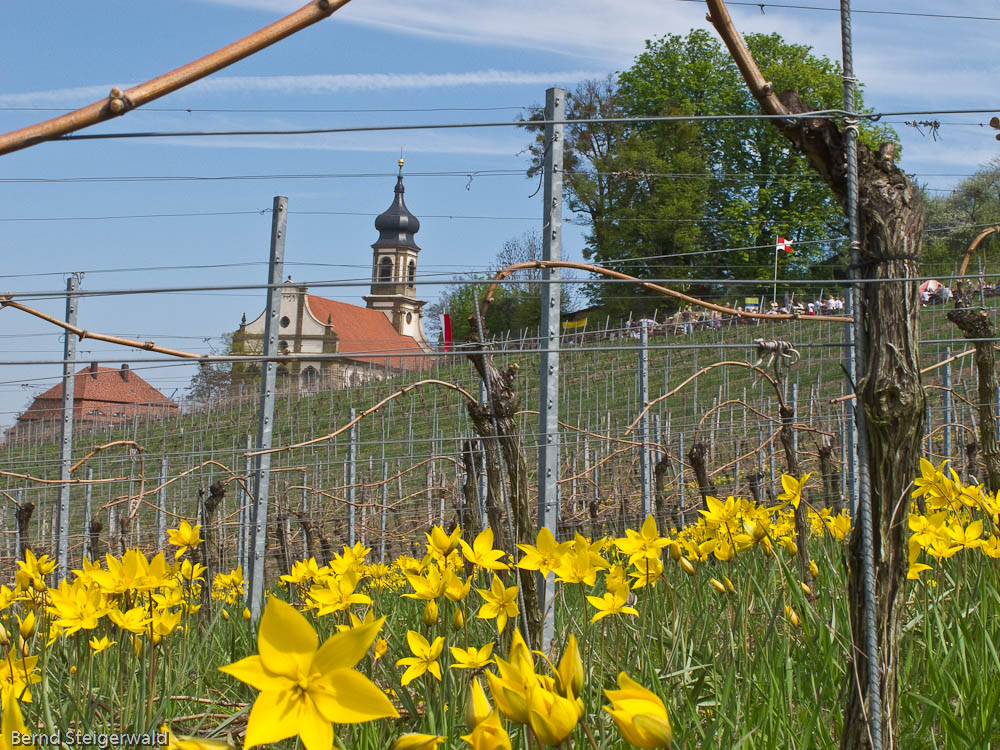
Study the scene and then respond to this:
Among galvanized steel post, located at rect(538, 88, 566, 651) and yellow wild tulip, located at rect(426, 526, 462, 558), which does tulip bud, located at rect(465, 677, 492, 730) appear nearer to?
yellow wild tulip, located at rect(426, 526, 462, 558)

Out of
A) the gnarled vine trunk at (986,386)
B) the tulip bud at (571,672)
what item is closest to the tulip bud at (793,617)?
the tulip bud at (571,672)

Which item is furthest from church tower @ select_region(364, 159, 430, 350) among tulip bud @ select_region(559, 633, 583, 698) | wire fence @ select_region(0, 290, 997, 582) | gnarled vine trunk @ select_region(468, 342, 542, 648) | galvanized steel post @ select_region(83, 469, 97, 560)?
tulip bud @ select_region(559, 633, 583, 698)

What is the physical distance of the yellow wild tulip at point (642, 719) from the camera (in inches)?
28.2

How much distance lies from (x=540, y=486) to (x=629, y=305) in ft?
77.3

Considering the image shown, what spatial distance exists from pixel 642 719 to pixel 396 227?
69885 mm

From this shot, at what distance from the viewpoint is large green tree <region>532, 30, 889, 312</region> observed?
23.7 m

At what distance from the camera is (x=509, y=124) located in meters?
1.87

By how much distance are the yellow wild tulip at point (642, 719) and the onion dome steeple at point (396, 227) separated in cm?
6900

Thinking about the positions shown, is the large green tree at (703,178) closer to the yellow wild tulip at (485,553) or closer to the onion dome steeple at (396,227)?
the yellow wild tulip at (485,553)

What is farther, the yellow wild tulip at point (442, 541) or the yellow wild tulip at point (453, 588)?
the yellow wild tulip at point (442, 541)

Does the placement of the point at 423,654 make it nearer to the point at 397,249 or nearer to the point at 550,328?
the point at 550,328

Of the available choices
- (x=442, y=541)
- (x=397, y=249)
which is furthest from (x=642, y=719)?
(x=397, y=249)

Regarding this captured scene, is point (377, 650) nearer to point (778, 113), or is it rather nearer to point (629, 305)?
point (778, 113)

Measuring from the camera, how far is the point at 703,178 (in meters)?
23.6
